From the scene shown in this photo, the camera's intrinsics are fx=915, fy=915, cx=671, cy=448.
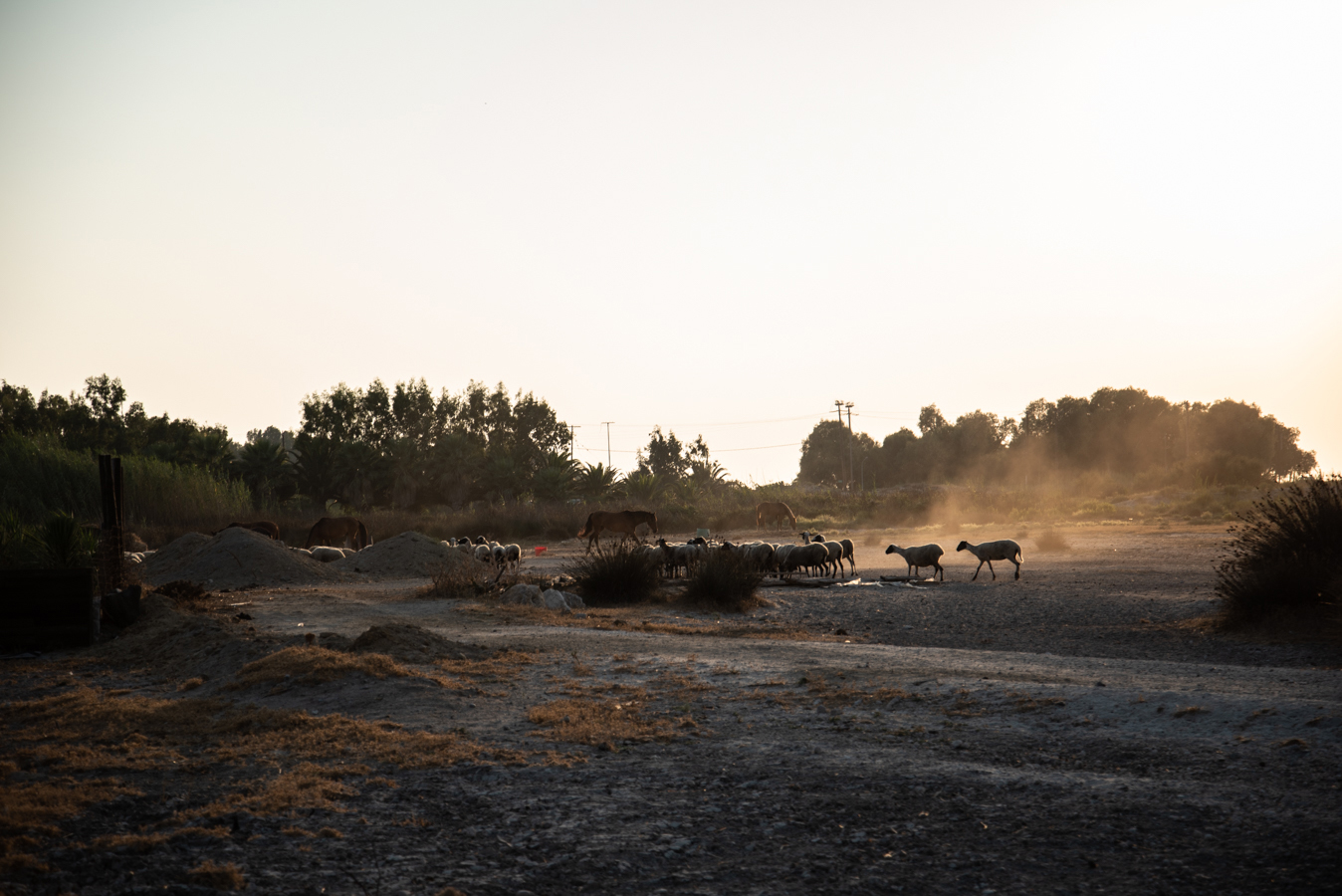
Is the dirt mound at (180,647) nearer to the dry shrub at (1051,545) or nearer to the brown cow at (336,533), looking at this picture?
the brown cow at (336,533)

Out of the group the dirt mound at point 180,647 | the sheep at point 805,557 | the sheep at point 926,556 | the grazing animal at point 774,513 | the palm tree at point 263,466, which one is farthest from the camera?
the palm tree at point 263,466

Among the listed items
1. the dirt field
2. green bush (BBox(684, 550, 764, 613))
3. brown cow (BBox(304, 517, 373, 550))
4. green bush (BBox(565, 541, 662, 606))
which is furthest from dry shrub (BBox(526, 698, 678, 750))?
brown cow (BBox(304, 517, 373, 550))

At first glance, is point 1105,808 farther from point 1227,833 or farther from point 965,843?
point 965,843

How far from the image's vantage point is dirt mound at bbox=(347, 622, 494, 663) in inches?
400

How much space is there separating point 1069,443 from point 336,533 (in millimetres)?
88411

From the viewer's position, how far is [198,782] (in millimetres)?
5812

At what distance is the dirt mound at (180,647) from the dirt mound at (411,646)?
1118 millimetres

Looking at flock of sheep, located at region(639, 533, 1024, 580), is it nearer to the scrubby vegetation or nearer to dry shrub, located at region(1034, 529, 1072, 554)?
dry shrub, located at region(1034, 529, 1072, 554)

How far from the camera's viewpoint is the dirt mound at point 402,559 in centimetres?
2531

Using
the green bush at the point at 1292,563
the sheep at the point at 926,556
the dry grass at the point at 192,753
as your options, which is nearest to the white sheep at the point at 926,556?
the sheep at the point at 926,556

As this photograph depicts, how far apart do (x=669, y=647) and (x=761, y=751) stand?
17.4ft

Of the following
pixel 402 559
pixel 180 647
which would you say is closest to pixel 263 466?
pixel 402 559

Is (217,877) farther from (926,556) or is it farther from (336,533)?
(336,533)

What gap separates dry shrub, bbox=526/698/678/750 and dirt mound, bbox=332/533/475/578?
56.5ft
